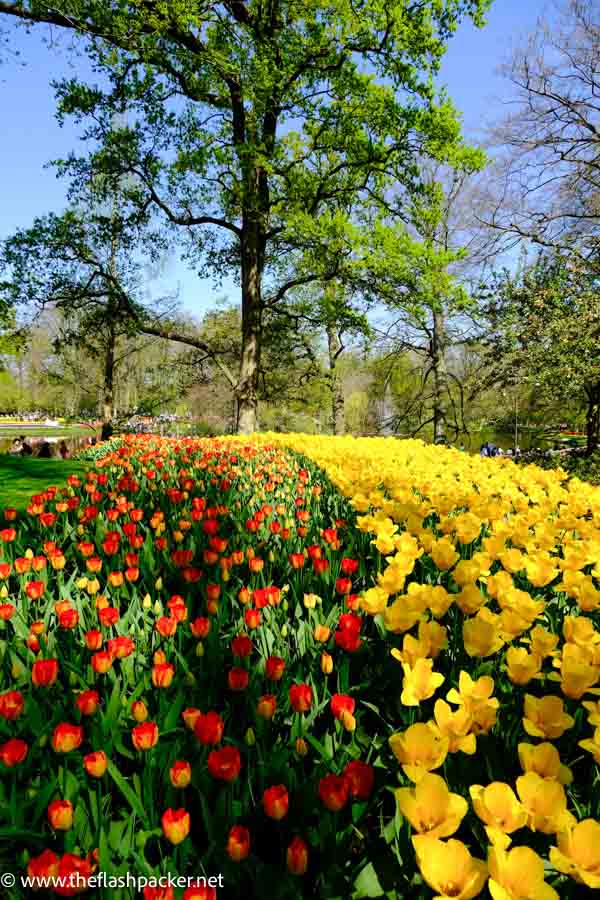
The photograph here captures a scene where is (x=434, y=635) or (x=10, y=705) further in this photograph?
(x=434, y=635)

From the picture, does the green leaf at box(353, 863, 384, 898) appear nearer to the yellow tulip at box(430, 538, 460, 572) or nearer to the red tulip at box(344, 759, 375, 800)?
the red tulip at box(344, 759, 375, 800)

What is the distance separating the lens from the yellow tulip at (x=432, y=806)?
0.71 meters

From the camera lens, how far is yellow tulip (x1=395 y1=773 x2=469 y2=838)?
0.71m

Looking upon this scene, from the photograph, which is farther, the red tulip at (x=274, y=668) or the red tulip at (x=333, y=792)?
the red tulip at (x=274, y=668)

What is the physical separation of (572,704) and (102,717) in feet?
3.43

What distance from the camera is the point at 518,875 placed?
0.64 metres

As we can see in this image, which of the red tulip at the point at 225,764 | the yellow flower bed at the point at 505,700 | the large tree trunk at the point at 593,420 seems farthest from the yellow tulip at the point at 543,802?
the large tree trunk at the point at 593,420

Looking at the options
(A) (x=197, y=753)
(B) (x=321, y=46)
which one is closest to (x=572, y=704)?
(A) (x=197, y=753)

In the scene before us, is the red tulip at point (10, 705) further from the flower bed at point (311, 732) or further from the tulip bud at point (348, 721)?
the tulip bud at point (348, 721)

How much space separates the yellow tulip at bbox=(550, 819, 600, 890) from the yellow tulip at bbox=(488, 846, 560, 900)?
0.18 feet

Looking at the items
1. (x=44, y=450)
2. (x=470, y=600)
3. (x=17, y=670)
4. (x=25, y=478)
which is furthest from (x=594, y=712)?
(x=44, y=450)

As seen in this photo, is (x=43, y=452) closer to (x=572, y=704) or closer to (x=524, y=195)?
(x=524, y=195)

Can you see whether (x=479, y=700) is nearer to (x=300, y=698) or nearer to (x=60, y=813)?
(x=300, y=698)

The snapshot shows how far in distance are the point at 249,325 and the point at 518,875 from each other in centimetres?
1317
